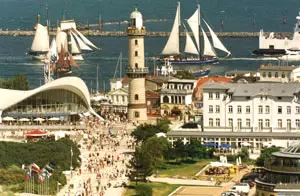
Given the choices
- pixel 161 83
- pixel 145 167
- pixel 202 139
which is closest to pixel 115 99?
pixel 161 83

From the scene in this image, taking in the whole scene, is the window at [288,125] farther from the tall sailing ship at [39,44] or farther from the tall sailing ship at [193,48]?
the tall sailing ship at [39,44]

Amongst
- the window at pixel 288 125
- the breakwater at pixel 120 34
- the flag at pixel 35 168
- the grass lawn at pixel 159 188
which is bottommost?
the grass lawn at pixel 159 188

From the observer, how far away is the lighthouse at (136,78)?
65.3 metres

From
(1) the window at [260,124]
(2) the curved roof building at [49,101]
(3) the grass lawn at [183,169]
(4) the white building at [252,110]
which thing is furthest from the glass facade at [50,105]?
(3) the grass lawn at [183,169]

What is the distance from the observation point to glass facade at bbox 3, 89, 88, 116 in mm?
64250

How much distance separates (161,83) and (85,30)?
121 meters

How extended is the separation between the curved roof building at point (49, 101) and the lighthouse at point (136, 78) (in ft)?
7.41

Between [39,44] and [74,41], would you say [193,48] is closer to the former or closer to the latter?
[39,44]

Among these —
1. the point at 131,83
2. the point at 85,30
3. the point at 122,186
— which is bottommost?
the point at 122,186

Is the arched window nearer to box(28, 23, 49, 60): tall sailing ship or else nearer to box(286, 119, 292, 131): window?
box(286, 119, 292, 131): window

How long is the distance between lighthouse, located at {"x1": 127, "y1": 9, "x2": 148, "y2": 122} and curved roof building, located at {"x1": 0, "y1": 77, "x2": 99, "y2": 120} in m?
2.26

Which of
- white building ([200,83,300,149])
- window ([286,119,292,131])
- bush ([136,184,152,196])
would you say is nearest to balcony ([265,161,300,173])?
bush ([136,184,152,196])

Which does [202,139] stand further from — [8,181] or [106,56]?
[106,56]

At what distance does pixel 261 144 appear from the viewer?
180 ft
